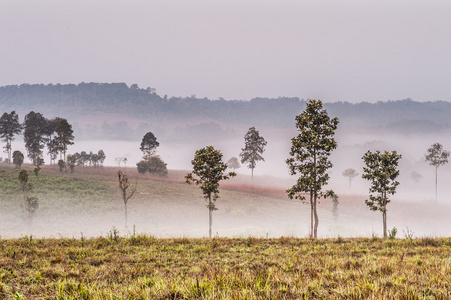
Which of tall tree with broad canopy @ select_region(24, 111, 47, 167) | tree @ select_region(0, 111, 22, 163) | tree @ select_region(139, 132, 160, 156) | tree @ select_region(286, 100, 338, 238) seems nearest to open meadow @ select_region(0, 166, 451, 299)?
tree @ select_region(286, 100, 338, 238)

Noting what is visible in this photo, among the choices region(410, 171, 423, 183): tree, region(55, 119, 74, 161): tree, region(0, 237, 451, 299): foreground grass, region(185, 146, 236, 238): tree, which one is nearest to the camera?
region(0, 237, 451, 299): foreground grass

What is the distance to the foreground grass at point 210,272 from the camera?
4.57m

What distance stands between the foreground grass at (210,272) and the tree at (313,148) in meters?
15.8

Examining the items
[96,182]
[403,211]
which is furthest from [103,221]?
[403,211]

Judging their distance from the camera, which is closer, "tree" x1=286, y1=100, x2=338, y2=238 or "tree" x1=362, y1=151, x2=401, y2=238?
"tree" x1=286, y1=100, x2=338, y2=238

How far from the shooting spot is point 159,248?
41.6ft

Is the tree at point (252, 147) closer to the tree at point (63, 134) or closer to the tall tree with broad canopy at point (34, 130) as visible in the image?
the tree at point (63, 134)

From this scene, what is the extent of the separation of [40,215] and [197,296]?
6153 centimetres

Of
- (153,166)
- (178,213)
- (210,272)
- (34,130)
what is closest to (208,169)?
(178,213)

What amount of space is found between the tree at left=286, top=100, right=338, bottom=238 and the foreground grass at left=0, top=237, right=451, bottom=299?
15769mm

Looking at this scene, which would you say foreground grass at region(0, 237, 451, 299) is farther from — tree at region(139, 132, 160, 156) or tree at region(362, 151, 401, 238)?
tree at region(139, 132, 160, 156)

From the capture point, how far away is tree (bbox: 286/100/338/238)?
104ft

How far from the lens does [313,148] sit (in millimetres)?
32531

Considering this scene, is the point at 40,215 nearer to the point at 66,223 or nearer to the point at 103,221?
the point at 66,223
